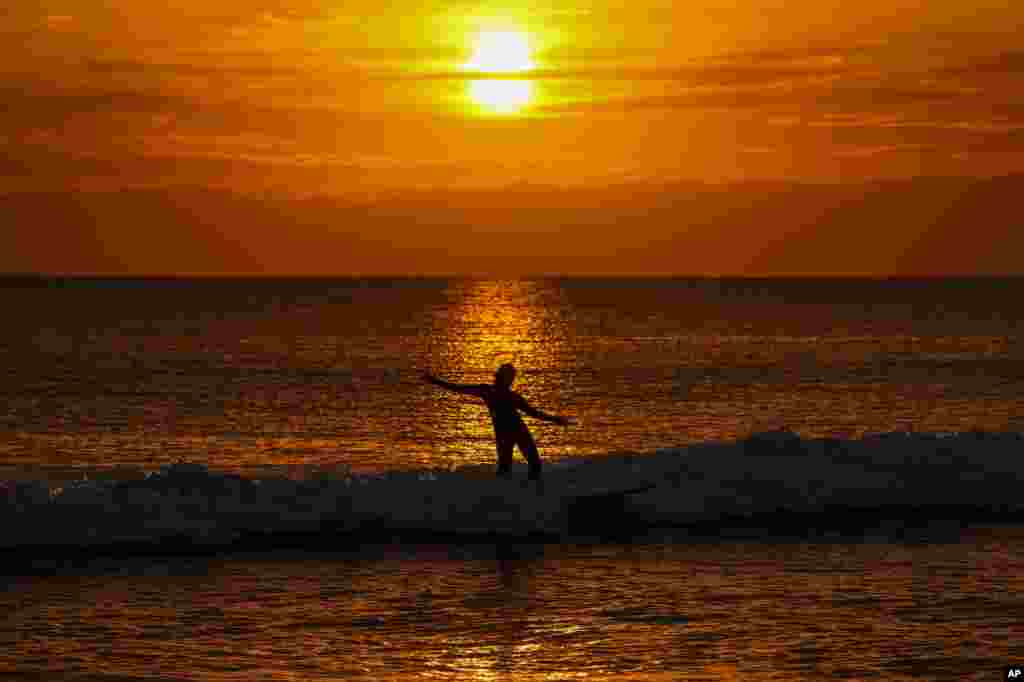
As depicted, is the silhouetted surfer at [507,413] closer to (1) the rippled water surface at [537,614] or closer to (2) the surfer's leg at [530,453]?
(2) the surfer's leg at [530,453]

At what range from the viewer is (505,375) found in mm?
18656

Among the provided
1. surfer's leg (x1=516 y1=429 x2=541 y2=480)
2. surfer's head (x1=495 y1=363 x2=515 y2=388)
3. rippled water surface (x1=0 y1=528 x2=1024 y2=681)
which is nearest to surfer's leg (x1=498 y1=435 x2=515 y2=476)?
surfer's leg (x1=516 y1=429 x2=541 y2=480)

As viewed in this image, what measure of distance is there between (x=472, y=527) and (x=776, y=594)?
486cm

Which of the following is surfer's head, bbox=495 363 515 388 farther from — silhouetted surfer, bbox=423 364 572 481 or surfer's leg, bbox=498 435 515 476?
surfer's leg, bbox=498 435 515 476

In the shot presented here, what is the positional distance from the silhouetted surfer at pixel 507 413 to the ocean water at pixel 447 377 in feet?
34.4

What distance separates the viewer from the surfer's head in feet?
60.7

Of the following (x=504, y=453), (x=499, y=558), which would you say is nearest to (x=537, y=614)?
(x=499, y=558)

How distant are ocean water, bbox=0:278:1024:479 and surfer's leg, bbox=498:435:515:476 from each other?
33.5ft

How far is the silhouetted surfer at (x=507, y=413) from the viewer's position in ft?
61.4

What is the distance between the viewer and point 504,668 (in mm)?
12438

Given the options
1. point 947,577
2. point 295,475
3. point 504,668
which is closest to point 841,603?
point 947,577

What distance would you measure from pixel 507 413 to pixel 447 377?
158ft

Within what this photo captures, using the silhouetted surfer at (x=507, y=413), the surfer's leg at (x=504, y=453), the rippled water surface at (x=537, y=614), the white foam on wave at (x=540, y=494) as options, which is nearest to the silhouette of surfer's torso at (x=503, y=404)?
the silhouetted surfer at (x=507, y=413)

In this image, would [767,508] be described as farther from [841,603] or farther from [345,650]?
[345,650]
